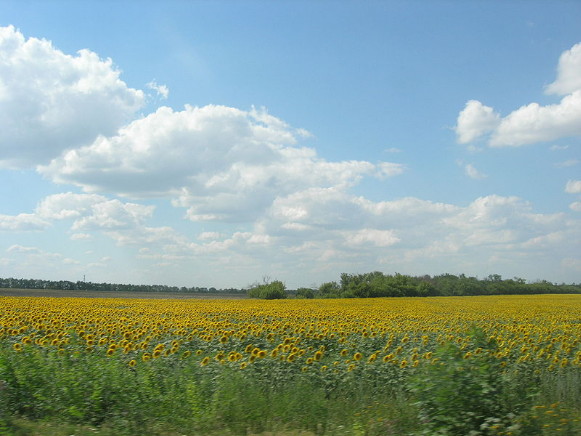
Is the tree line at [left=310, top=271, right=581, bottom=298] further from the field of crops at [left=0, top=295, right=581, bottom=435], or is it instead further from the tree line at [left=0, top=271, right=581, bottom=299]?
the field of crops at [left=0, top=295, right=581, bottom=435]

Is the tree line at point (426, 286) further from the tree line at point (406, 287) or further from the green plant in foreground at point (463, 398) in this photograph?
the green plant in foreground at point (463, 398)

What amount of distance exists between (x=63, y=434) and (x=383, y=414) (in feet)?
13.6

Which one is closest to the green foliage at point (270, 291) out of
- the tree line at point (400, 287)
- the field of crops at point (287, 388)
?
the tree line at point (400, 287)

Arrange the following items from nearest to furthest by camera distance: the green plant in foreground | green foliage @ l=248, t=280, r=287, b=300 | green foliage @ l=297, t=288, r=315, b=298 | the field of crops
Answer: the green plant in foreground → the field of crops → green foliage @ l=248, t=280, r=287, b=300 → green foliage @ l=297, t=288, r=315, b=298

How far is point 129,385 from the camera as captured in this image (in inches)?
299

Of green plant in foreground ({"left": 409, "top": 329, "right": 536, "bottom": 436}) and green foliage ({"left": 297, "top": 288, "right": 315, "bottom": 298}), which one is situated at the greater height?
green foliage ({"left": 297, "top": 288, "right": 315, "bottom": 298})

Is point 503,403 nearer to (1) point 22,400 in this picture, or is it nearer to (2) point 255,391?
(2) point 255,391

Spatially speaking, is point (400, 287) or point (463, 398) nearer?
point (463, 398)

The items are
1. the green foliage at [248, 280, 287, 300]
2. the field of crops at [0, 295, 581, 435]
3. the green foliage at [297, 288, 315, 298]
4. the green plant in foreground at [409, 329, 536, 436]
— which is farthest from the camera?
the green foliage at [297, 288, 315, 298]

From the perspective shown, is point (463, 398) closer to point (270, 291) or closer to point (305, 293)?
point (270, 291)

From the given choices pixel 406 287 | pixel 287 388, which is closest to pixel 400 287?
pixel 406 287

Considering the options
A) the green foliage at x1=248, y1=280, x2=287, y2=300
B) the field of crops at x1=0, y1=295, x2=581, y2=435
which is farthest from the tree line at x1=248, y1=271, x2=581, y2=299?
the field of crops at x1=0, y1=295, x2=581, y2=435

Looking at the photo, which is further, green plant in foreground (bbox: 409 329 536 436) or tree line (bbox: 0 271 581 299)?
tree line (bbox: 0 271 581 299)

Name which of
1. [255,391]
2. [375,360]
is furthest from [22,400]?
[375,360]
